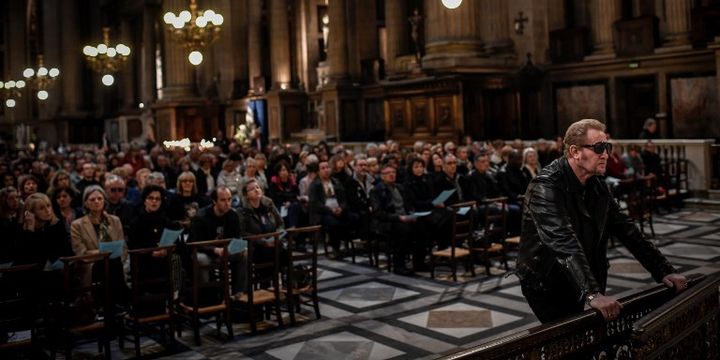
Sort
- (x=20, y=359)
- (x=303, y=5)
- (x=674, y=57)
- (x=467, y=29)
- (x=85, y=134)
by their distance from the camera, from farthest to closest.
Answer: (x=85, y=134)
(x=303, y=5)
(x=467, y=29)
(x=674, y=57)
(x=20, y=359)

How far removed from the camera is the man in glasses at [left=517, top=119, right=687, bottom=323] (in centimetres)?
306

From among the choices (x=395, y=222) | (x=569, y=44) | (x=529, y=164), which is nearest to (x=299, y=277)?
(x=395, y=222)

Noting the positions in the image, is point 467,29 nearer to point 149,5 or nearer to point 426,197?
point 426,197

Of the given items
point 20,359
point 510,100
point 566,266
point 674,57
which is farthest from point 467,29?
point 566,266

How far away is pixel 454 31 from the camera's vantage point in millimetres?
17094

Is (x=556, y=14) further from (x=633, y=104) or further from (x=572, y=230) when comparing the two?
(x=572, y=230)

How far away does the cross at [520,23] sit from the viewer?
18375 mm

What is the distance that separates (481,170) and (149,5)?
28.4 meters

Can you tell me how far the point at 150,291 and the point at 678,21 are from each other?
1417 cm

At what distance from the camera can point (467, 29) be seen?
56.3 ft

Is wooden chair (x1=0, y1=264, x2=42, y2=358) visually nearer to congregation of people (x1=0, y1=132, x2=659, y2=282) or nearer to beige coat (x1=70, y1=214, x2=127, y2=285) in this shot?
congregation of people (x1=0, y1=132, x2=659, y2=282)

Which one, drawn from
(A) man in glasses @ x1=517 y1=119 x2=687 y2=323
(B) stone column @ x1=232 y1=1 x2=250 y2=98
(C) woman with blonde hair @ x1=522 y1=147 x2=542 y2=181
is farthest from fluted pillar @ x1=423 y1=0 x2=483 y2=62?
(A) man in glasses @ x1=517 y1=119 x2=687 y2=323

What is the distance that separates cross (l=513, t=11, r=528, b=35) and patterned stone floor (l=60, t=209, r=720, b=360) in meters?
10.3

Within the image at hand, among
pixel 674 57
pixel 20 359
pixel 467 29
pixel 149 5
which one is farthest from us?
pixel 149 5
